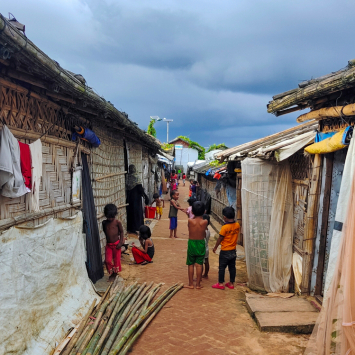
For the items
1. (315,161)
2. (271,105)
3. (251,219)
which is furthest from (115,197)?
(315,161)

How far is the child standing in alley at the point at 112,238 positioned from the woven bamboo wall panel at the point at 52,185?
98 cm

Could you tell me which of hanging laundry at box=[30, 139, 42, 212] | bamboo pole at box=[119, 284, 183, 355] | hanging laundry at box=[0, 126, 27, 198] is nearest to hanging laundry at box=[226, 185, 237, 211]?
bamboo pole at box=[119, 284, 183, 355]

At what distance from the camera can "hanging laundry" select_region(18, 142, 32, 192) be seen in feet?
13.2

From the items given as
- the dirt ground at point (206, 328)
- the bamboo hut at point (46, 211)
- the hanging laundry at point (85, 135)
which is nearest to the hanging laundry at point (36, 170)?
the bamboo hut at point (46, 211)

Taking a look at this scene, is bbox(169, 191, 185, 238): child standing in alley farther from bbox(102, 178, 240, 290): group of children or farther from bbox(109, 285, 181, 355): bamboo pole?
bbox(109, 285, 181, 355): bamboo pole

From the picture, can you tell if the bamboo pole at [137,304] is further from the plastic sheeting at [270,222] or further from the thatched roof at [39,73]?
the thatched roof at [39,73]

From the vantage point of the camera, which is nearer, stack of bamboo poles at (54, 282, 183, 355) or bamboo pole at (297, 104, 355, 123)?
stack of bamboo poles at (54, 282, 183, 355)

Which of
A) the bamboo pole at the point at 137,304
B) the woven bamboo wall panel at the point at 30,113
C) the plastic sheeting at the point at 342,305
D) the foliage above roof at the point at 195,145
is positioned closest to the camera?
the plastic sheeting at the point at 342,305

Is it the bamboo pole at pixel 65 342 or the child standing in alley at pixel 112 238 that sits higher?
the child standing in alley at pixel 112 238

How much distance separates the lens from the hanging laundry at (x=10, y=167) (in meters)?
3.49

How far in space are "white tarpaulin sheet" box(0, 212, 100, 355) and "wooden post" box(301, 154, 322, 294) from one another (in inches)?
139

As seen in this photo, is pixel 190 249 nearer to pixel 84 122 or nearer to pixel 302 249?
pixel 302 249

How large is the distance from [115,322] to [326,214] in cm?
350

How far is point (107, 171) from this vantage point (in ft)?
28.2
